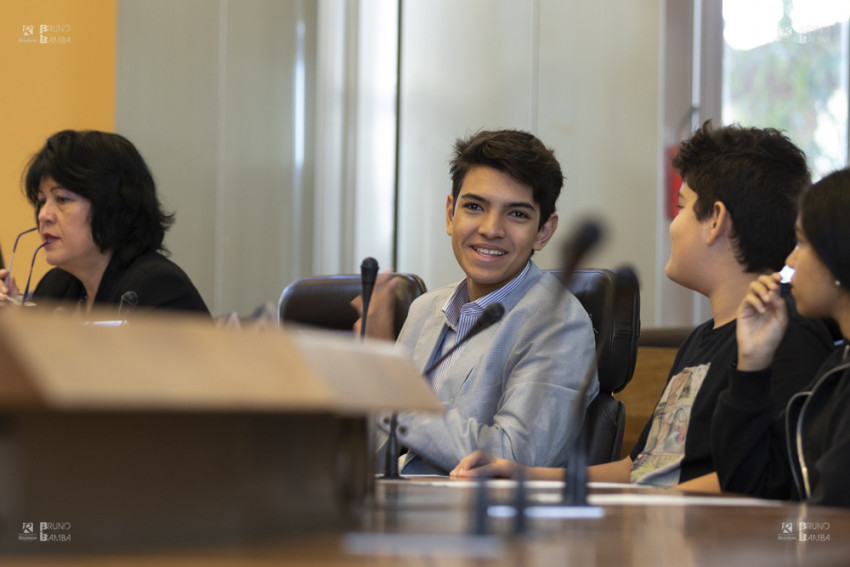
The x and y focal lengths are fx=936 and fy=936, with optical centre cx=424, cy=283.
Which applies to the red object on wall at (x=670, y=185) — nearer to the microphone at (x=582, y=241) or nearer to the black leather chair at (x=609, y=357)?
the black leather chair at (x=609, y=357)

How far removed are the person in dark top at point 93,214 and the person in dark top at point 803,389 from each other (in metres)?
1.54

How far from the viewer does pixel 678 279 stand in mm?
1885

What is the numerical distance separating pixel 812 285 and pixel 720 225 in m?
0.44

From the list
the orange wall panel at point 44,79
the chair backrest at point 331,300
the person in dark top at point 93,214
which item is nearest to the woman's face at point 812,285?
the chair backrest at point 331,300

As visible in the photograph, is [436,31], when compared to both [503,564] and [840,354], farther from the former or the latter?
[503,564]

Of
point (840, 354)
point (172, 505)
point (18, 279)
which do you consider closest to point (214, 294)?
Answer: point (18, 279)

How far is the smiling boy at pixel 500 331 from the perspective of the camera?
1.85 m

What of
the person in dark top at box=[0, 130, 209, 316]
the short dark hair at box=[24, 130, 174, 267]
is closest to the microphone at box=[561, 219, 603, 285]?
the person in dark top at box=[0, 130, 209, 316]

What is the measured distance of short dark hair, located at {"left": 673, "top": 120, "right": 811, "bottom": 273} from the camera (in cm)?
182

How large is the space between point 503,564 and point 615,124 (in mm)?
3047

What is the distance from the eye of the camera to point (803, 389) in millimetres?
1480

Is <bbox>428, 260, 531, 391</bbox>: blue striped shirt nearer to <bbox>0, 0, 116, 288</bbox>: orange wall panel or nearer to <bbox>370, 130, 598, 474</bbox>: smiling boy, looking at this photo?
<bbox>370, 130, 598, 474</bbox>: smiling boy

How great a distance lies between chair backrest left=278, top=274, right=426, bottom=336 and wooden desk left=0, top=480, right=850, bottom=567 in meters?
1.56

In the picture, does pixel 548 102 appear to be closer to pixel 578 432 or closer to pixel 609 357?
pixel 609 357
